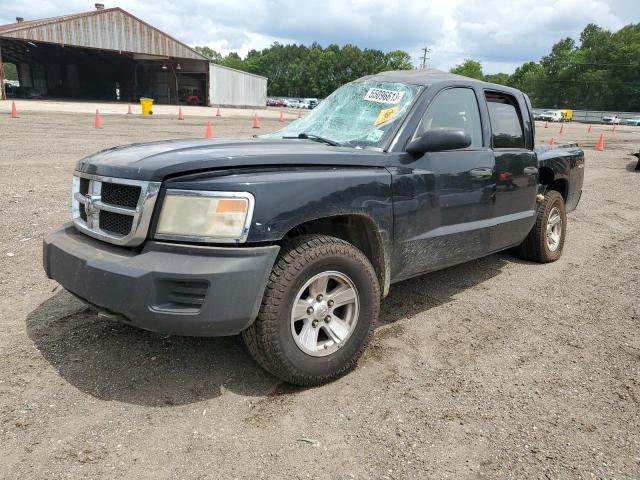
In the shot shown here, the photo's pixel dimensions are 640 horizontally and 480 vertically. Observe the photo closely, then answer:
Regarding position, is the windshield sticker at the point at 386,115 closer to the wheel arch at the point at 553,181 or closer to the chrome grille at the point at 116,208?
the chrome grille at the point at 116,208

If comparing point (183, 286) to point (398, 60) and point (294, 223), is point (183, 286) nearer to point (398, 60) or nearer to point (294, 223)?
point (294, 223)

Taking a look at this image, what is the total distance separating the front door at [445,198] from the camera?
3381 millimetres

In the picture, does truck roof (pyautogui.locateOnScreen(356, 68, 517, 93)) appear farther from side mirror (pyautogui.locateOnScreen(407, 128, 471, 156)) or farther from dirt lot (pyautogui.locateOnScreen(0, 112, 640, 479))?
dirt lot (pyautogui.locateOnScreen(0, 112, 640, 479))

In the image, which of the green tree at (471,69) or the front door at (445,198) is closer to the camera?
the front door at (445,198)

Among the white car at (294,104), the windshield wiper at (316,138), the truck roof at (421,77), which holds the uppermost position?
the white car at (294,104)

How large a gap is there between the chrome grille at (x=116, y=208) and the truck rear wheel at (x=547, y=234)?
4.19 meters

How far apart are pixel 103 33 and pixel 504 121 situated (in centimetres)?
4575

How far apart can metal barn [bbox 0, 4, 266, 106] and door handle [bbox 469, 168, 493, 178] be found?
1734 inches

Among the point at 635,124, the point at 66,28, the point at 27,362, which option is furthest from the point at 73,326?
the point at 635,124

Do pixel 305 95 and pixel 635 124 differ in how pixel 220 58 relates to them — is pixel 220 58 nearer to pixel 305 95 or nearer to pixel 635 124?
pixel 305 95

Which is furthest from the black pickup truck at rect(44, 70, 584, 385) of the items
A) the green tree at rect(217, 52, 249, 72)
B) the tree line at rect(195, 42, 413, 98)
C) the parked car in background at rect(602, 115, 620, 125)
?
the green tree at rect(217, 52, 249, 72)

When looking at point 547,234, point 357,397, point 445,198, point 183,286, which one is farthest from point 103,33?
point 357,397

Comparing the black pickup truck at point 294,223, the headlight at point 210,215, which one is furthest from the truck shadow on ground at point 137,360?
the headlight at point 210,215

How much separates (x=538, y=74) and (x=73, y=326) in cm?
11540
